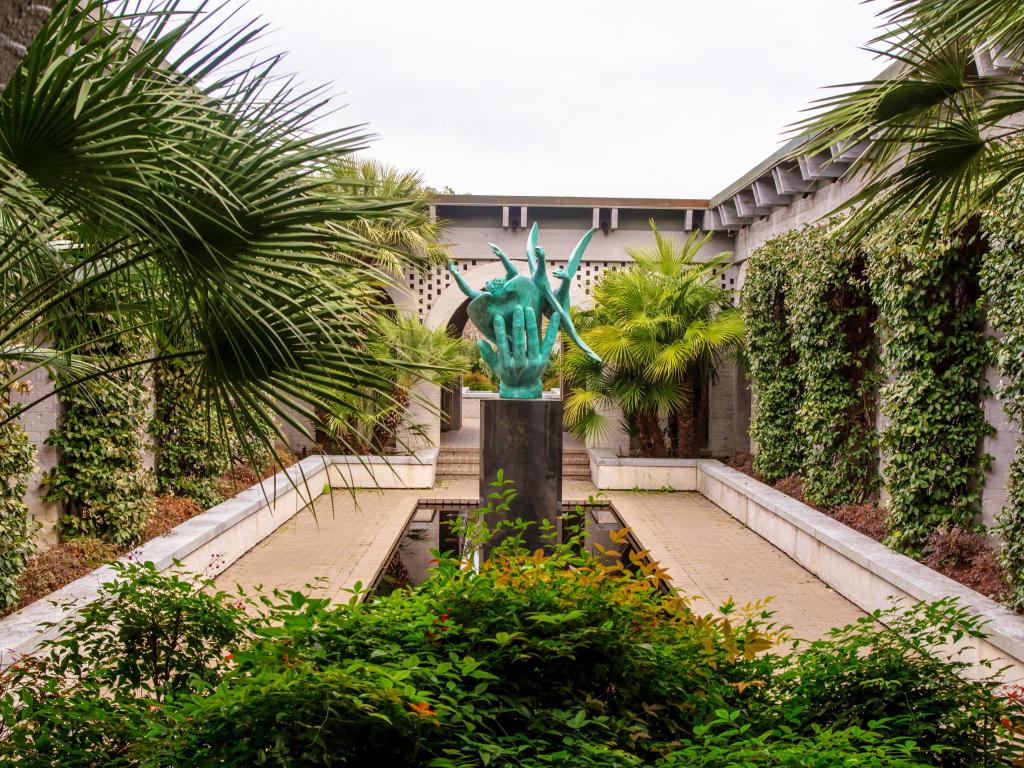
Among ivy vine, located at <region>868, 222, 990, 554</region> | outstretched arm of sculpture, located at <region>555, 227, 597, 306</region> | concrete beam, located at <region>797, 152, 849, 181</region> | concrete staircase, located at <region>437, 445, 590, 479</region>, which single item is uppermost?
concrete beam, located at <region>797, 152, 849, 181</region>

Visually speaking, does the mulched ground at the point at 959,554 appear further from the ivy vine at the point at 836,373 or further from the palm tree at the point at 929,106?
the palm tree at the point at 929,106

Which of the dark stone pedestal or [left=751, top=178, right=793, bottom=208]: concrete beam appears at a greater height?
[left=751, top=178, right=793, bottom=208]: concrete beam

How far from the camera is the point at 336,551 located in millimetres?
10102

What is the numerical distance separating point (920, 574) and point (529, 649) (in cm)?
511

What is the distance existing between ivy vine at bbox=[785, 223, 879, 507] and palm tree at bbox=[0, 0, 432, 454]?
786cm

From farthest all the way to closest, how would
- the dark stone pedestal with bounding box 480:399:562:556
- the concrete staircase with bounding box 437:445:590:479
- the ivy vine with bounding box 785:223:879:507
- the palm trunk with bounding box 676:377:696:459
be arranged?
the concrete staircase with bounding box 437:445:590:479, the palm trunk with bounding box 676:377:696:459, the ivy vine with bounding box 785:223:879:507, the dark stone pedestal with bounding box 480:399:562:556

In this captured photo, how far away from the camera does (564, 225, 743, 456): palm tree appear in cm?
1435

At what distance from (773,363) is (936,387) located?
190 inches

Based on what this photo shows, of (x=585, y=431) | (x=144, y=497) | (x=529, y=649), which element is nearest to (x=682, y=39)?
(x=585, y=431)

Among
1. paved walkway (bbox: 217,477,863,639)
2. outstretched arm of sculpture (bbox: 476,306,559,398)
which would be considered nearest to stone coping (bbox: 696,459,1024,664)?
paved walkway (bbox: 217,477,863,639)

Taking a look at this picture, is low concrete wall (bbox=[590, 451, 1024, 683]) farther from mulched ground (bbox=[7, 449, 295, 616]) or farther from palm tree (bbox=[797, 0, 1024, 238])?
mulched ground (bbox=[7, 449, 295, 616])

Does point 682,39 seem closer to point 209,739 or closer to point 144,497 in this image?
point 144,497

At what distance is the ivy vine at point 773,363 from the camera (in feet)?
40.7

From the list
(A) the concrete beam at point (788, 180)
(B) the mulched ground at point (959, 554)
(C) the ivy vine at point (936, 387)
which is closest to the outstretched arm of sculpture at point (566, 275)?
(C) the ivy vine at point (936, 387)
